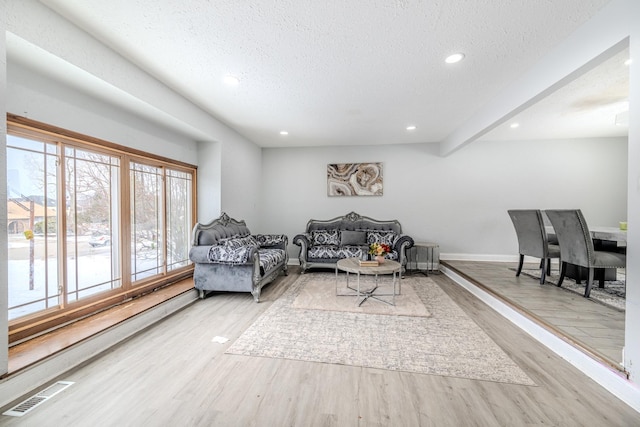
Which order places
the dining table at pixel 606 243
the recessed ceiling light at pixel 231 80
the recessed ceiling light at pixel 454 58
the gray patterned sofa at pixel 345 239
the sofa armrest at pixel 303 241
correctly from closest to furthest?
the recessed ceiling light at pixel 454 58 → the recessed ceiling light at pixel 231 80 → the dining table at pixel 606 243 → the gray patterned sofa at pixel 345 239 → the sofa armrest at pixel 303 241

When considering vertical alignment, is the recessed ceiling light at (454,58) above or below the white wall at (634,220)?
above

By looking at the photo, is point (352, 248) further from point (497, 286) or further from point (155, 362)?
point (155, 362)

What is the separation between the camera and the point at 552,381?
68.5 inches

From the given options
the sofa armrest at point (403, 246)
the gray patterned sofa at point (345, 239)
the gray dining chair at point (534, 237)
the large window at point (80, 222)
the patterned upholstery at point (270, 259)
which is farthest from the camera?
the gray patterned sofa at point (345, 239)

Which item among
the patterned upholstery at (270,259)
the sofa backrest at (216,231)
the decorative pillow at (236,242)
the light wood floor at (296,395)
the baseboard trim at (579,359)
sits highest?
the sofa backrest at (216,231)

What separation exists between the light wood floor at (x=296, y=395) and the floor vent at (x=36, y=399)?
0.13 feet

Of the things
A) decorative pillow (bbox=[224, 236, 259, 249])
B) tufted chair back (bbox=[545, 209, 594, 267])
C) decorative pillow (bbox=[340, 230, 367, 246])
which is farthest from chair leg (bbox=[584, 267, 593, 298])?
decorative pillow (bbox=[224, 236, 259, 249])

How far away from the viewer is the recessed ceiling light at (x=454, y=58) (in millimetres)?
2240

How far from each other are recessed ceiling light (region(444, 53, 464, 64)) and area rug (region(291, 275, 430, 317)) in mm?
2636

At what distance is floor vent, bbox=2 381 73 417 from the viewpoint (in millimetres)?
1453

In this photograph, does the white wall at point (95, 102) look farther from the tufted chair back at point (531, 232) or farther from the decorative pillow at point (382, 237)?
the tufted chair back at point (531, 232)

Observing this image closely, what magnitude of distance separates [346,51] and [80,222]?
10.0 feet

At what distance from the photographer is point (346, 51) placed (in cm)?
219

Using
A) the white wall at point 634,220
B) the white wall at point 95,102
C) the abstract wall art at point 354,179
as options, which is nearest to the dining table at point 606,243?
the white wall at point 634,220
